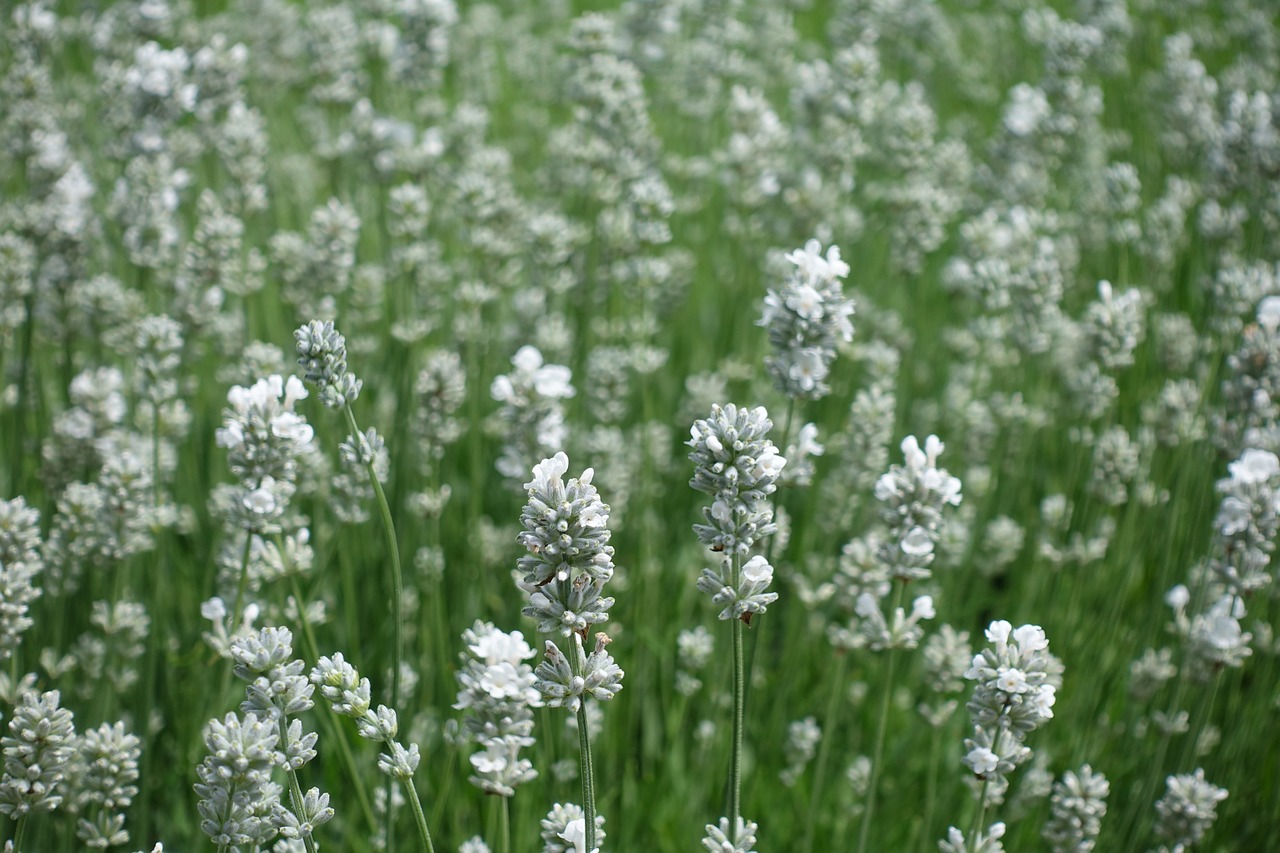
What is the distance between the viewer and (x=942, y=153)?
4.57 metres

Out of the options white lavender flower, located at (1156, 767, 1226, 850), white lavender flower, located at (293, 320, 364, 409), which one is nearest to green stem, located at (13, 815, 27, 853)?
white lavender flower, located at (293, 320, 364, 409)

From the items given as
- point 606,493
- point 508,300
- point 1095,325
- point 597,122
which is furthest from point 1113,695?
point 508,300

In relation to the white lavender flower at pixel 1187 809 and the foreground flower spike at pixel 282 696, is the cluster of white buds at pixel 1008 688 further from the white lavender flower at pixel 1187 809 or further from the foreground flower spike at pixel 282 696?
the foreground flower spike at pixel 282 696

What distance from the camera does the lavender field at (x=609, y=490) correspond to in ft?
6.19

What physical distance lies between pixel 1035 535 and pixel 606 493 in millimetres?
1743

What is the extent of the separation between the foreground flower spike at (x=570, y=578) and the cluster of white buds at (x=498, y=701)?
51mm

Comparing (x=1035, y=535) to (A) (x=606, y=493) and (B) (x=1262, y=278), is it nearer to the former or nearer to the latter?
(B) (x=1262, y=278)

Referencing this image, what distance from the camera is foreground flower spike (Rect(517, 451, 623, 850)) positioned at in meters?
1.54

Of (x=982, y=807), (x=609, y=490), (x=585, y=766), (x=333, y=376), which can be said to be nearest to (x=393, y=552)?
(x=333, y=376)

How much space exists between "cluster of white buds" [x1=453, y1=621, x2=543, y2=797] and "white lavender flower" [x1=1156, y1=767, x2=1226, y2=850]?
1443mm

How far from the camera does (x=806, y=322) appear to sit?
81.6 inches

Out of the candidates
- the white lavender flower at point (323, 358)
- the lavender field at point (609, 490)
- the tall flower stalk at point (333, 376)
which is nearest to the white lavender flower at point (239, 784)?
the lavender field at point (609, 490)

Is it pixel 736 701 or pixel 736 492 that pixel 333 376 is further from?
pixel 736 701

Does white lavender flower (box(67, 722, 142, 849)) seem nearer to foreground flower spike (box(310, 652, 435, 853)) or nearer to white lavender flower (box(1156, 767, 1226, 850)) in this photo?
foreground flower spike (box(310, 652, 435, 853))
